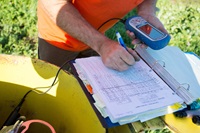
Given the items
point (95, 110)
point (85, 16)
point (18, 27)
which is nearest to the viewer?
point (95, 110)

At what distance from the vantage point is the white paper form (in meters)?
1.04

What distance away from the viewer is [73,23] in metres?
1.35

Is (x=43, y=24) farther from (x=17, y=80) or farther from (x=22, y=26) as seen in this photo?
(x=22, y=26)

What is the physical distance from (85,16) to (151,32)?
0.34 metres

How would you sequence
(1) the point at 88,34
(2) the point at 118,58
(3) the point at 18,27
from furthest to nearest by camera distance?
(3) the point at 18,27 < (1) the point at 88,34 < (2) the point at 118,58

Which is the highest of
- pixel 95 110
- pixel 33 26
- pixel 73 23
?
pixel 73 23

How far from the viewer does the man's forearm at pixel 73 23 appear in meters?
1.33

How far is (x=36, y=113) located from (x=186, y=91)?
589mm

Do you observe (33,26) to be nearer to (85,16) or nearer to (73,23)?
(85,16)

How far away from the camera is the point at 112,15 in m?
1.59

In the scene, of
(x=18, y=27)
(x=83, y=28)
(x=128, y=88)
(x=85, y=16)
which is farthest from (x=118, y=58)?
(x=18, y=27)

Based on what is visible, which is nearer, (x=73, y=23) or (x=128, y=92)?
(x=128, y=92)

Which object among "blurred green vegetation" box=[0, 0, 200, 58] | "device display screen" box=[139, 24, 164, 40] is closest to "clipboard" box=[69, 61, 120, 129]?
"device display screen" box=[139, 24, 164, 40]

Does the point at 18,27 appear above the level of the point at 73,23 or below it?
below
